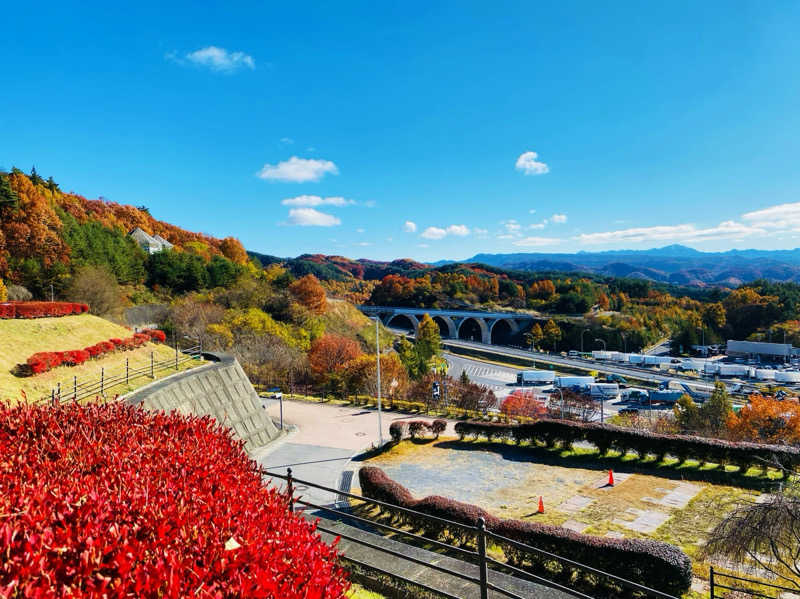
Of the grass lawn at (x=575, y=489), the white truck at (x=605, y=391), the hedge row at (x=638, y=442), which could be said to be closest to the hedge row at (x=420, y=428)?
the hedge row at (x=638, y=442)

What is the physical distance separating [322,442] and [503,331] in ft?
288

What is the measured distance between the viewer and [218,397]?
719 inches

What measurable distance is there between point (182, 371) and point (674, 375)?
5408 cm

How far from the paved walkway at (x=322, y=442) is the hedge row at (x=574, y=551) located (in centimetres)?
413

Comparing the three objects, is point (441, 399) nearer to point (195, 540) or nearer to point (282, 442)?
point (282, 442)

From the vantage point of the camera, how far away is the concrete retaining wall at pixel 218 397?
15461mm

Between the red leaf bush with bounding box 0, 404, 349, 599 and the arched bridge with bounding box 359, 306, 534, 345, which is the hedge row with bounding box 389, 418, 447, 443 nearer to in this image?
the red leaf bush with bounding box 0, 404, 349, 599

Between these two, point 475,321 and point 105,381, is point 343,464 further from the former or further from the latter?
point 475,321

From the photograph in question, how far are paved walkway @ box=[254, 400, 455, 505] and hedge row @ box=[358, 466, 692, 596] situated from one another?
13.6ft

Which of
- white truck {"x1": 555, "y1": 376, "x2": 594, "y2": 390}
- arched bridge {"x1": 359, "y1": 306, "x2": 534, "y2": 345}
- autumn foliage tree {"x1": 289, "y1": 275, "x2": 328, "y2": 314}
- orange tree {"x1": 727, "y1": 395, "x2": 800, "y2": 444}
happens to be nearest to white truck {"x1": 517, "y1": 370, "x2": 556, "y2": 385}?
white truck {"x1": 555, "y1": 376, "x2": 594, "y2": 390}

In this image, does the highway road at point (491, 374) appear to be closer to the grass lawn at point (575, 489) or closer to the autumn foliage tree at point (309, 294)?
the autumn foliage tree at point (309, 294)

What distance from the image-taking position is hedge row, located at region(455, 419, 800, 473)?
51.4 ft

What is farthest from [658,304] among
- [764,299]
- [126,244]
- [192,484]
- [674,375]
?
[192,484]

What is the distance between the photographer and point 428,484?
1622 cm
